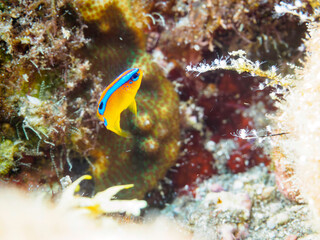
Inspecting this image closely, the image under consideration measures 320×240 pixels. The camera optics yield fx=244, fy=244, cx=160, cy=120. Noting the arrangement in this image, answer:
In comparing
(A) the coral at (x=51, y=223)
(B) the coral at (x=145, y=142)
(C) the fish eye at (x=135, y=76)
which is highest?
(C) the fish eye at (x=135, y=76)

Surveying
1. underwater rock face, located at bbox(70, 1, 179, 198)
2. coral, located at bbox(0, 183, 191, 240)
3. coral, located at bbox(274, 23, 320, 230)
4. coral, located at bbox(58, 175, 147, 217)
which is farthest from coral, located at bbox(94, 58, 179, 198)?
coral, located at bbox(274, 23, 320, 230)

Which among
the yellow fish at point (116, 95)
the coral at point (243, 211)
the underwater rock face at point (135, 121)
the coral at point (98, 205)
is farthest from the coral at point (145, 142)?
the coral at point (98, 205)

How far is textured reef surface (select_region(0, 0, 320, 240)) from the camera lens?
2551mm

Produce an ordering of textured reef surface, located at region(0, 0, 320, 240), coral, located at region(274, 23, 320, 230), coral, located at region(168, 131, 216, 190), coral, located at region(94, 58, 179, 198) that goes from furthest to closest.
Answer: coral, located at region(168, 131, 216, 190) → coral, located at region(94, 58, 179, 198) → textured reef surface, located at region(0, 0, 320, 240) → coral, located at region(274, 23, 320, 230)

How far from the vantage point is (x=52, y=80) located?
2.79 m

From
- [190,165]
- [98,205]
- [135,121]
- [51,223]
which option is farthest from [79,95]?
[190,165]

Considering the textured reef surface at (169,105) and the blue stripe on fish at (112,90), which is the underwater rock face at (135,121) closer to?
the textured reef surface at (169,105)

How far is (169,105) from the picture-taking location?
3285mm

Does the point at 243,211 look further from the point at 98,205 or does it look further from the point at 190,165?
the point at 98,205

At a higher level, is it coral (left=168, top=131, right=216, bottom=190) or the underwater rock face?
the underwater rock face

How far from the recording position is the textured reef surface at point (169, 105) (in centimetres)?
255

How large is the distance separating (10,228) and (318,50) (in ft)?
8.17

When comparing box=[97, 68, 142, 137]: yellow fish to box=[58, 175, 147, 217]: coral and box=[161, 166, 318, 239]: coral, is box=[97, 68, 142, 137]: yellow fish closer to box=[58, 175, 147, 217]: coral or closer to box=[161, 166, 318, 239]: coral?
box=[58, 175, 147, 217]: coral

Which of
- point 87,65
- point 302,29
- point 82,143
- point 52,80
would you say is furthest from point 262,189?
point 52,80
